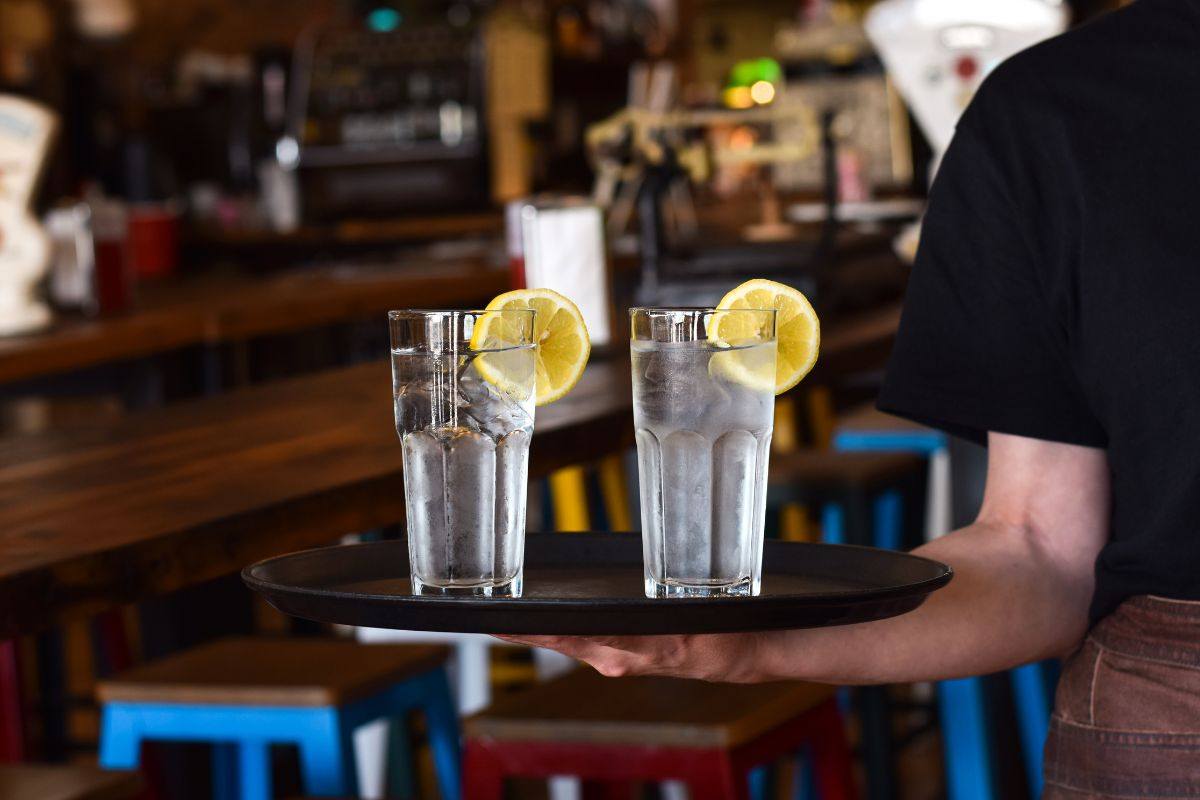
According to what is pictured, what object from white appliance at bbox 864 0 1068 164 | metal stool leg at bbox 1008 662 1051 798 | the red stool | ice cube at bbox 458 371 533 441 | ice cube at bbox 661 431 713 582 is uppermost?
white appliance at bbox 864 0 1068 164

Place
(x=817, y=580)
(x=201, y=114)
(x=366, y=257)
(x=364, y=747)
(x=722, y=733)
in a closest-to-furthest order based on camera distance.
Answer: (x=817, y=580) → (x=722, y=733) → (x=364, y=747) → (x=366, y=257) → (x=201, y=114)

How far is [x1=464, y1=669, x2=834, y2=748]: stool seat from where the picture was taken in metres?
1.59

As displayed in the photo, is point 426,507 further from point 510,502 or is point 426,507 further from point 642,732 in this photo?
point 642,732

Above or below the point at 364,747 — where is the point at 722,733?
above

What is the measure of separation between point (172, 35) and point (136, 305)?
386cm

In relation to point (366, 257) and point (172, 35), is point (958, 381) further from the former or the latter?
point (172, 35)

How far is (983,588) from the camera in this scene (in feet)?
3.79

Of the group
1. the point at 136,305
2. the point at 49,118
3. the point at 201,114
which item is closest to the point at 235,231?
the point at 201,114

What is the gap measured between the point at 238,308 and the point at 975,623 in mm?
2373

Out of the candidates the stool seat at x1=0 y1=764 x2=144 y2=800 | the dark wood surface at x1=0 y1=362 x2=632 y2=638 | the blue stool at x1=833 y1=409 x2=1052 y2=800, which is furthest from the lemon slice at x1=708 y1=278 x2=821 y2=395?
the blue stool at x1=833 y1=409 x2=1052 y2=800

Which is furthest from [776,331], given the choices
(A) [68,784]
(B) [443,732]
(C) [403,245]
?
(C) [403,245]

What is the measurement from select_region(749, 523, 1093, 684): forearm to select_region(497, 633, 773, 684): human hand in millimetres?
65

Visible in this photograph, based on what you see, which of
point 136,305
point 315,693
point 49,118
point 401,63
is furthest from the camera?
point 401,63

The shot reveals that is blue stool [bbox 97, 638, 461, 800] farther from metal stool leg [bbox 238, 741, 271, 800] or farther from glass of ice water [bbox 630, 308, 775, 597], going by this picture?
glass of ice water [bbox 630, 308, 775, 597]
